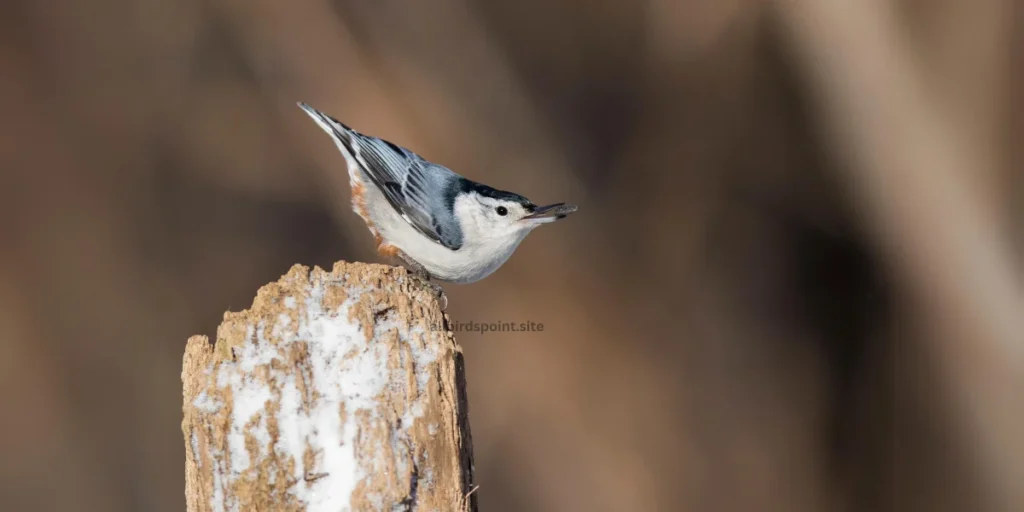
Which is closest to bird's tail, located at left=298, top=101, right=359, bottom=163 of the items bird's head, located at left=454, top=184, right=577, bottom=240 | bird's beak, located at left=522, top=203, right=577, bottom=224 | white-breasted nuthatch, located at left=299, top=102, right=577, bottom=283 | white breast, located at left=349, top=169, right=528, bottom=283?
white-breasted nuthatch, located at left=299, top=102, right=577, bottom=283

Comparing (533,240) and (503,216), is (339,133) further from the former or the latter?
(533,240)

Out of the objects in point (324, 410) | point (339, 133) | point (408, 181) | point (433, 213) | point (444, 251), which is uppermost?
point (339, 133)

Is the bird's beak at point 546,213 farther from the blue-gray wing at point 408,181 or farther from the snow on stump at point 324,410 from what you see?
the snow on stump at point 324,410

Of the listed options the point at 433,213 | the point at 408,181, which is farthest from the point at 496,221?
the point at 408,181

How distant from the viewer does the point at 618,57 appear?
304 centimetres

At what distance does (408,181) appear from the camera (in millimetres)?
1942


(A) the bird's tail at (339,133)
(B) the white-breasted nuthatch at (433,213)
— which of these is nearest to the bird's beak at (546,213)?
(B) the white-breasted nuthatch at (433,213)

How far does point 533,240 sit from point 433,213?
3.74 ft

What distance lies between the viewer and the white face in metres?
1.83

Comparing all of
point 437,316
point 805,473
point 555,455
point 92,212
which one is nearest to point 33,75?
point 92,212

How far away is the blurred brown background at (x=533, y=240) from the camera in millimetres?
2738

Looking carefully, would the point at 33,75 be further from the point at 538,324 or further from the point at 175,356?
the point at 538,324

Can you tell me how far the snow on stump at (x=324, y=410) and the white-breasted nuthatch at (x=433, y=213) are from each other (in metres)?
0.84

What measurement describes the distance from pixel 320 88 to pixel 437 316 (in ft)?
7.14
